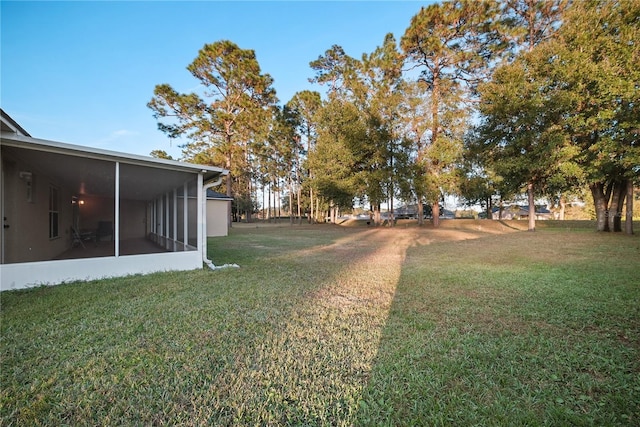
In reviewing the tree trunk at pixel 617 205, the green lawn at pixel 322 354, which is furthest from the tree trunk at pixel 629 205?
the green lawn at pixel 322 354

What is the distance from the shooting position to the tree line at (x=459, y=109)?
11.1m

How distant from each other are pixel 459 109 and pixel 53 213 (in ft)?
65.5

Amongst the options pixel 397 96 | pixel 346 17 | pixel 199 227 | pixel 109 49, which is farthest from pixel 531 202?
pixel 109 49

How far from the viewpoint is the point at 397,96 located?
1847cm

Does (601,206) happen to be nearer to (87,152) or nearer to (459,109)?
(459,109)

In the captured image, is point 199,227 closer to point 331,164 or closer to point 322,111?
point 331,164

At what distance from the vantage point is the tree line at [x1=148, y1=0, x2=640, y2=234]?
11.1 metres

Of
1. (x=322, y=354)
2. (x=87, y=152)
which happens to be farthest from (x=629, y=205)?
(x=87, y=152)

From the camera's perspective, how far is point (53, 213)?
6.82m

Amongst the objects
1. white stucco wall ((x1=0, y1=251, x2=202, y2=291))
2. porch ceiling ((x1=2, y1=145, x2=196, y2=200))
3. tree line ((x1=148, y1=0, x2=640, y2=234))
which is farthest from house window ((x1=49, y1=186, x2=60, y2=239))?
tree line ((x1=148, y1=0, x2=640, y2=234))

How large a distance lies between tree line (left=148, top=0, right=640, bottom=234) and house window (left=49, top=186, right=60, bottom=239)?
43.4ft

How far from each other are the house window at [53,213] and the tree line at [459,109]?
13221 mm

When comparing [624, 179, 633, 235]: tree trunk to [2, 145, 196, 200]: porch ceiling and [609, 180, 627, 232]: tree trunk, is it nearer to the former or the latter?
A: [609, 180, 627, 232]: tree trunk

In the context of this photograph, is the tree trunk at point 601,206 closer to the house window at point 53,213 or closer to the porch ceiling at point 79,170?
the porch ceiling at point 79,170
